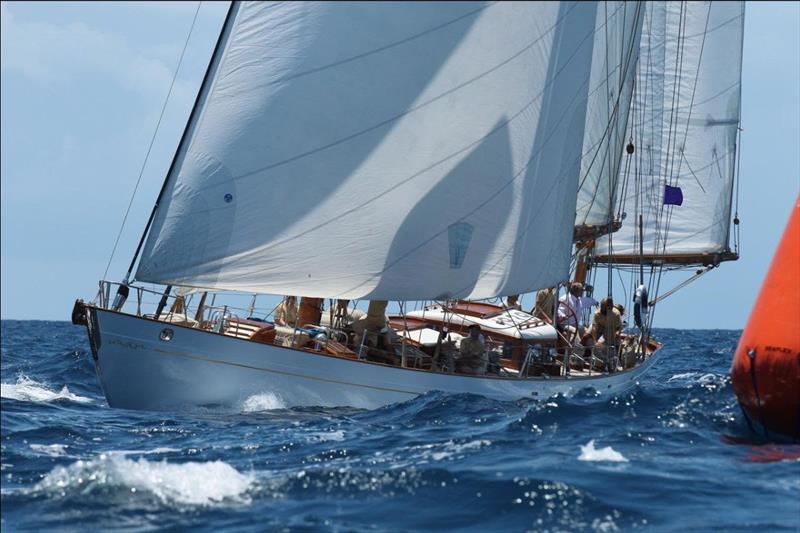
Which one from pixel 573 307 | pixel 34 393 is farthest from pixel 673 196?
pixel 34 393

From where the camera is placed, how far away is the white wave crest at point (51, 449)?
14.0m

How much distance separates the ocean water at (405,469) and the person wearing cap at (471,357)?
1631mm

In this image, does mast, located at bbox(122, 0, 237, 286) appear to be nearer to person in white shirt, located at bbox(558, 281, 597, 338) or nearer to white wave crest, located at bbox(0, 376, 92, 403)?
white wave crest, located at bbox(0, 376, 92, 403)

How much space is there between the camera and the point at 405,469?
1258 centimetres

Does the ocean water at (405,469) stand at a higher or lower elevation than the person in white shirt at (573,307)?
lower

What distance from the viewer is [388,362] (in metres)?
20.4

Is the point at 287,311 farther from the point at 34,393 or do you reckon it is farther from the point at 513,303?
the point at 513,303

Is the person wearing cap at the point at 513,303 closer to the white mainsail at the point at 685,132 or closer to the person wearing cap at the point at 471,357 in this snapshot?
the person wearing cap at the point at 471,357

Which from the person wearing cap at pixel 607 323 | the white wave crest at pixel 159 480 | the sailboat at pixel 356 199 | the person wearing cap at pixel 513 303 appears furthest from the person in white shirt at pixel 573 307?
the white wave crest at pixel 159 480

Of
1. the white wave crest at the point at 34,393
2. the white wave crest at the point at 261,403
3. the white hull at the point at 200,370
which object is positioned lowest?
the white wave crest at the point at 34,393

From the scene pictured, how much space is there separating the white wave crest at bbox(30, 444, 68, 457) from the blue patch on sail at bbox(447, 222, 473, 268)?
7.68 meters

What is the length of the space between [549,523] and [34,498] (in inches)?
182

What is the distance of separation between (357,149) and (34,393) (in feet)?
25.9

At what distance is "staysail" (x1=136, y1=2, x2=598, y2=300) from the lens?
18.8 m
